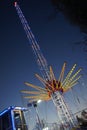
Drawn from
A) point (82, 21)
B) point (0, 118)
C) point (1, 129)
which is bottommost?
point (82, 21)

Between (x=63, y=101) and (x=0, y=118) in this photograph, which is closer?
(x=0, y=118)

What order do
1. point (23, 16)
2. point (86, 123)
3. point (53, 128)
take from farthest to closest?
point (23, 16) < point (53, 128) < point (86, 123)

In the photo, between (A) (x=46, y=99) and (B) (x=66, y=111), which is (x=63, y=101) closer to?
(B) (x=66, y=111)

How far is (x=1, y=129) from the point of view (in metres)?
13.5

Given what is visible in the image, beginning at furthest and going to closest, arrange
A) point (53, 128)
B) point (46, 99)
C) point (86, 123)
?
point (46, 99) < point (53, 128) < point (86, 123)

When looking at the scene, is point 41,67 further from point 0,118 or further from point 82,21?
point 82,21

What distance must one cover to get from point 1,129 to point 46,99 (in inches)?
1034

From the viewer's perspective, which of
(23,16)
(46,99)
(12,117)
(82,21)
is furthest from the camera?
(23,16)

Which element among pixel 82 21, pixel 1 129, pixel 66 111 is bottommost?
pixel 82 21

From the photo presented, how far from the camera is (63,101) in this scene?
35156 mm

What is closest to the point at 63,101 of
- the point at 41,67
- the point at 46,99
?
the point at 46,99

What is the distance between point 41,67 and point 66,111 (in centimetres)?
1178

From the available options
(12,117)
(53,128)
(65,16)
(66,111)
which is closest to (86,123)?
(12,117)

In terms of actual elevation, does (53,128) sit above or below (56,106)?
below
